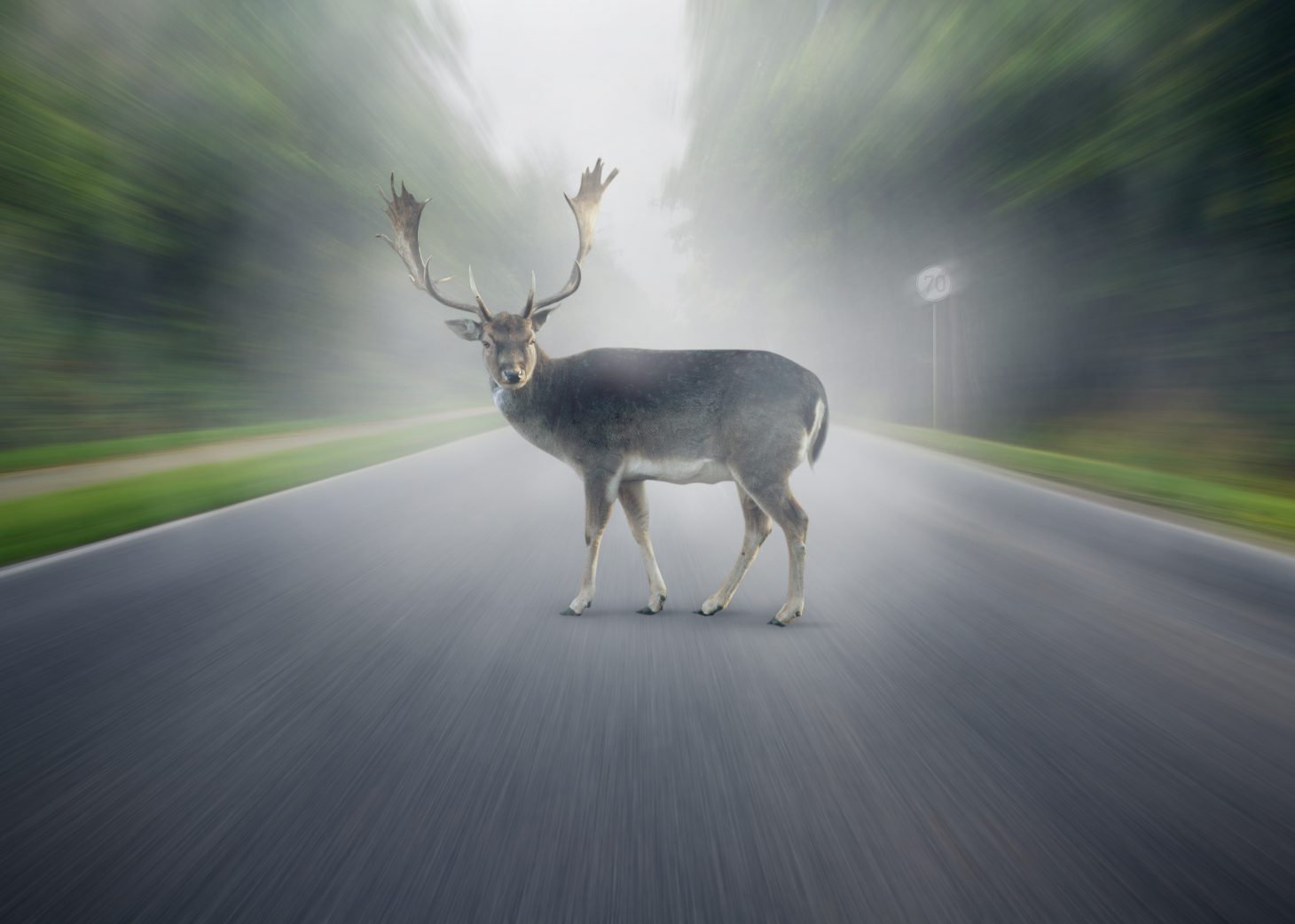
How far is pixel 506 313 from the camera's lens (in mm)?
4945

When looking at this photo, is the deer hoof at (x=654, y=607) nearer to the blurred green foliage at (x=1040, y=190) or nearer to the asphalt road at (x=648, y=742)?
the asphalt road at (x=648, y=742)

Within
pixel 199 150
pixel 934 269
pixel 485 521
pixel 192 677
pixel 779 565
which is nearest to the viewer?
pixel 192 677

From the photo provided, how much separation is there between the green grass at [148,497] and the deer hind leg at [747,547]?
5.73m

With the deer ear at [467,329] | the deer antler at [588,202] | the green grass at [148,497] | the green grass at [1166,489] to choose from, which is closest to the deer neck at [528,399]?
the deer ear at [467,329]

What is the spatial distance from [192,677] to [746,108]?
26.1 metres

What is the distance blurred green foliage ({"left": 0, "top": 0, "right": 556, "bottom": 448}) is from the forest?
0.19ft

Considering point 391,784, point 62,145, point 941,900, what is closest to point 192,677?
point 391,784

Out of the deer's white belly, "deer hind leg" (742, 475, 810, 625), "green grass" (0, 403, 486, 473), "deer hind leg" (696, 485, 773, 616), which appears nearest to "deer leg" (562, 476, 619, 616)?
the deer's white belly

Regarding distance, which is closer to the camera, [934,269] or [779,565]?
[779,565]

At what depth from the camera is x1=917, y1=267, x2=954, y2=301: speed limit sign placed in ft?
57.2

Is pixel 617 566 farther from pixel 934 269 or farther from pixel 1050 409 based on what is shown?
pixel 1050 409

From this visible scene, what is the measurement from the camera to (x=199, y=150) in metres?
14.3

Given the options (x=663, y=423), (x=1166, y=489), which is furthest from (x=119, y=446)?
(x=1166, y=489)

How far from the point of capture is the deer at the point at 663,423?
4.90 meters
